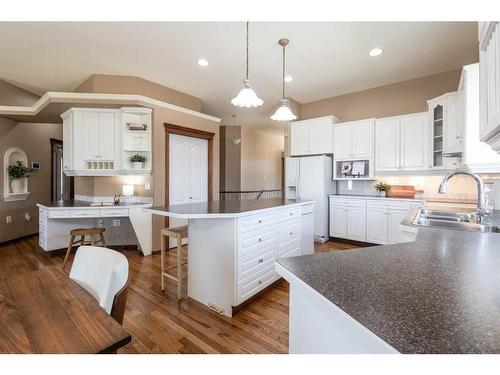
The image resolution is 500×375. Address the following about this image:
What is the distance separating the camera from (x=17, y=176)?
14.9 ft

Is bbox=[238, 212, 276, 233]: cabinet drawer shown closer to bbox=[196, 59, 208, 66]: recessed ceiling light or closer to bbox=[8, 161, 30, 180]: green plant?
bbox=[196, 59, 208, 66]: recessed ceiling light

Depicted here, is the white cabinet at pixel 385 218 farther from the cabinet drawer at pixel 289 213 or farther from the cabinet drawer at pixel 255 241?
the cabinet drawer at pixel 255 241

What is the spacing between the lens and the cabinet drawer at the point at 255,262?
2.18 metres

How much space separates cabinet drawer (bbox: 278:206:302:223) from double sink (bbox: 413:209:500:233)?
1.28 metres

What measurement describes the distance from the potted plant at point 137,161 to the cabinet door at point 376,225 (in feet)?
13.2

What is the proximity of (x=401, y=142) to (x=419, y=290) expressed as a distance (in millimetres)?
4247

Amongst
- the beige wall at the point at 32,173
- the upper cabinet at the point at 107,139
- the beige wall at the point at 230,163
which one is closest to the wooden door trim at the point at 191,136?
the upper cabinet at the point at 107,139
